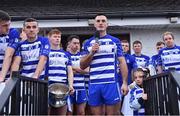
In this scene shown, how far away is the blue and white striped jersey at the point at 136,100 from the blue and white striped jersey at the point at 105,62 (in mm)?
988

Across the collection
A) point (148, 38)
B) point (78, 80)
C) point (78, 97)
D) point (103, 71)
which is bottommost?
point (78, 97)

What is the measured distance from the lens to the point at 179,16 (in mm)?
11688

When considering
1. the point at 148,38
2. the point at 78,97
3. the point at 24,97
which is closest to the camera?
the point at 24,97

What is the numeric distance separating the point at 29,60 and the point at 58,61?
1.17 meters

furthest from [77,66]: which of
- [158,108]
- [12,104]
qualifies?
[12,104]

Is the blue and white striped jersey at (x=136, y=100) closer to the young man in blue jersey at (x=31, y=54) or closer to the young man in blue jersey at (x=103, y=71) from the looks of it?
the young man in blue jersey at (x=103, y=71)

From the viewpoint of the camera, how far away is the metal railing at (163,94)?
4.85m

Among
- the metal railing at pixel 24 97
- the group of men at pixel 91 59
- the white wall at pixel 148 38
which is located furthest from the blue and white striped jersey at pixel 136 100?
the white wall at pixel 148 38

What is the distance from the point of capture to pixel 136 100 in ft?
22.5

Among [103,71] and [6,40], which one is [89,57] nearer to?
[103,71]

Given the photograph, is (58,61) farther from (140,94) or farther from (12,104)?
(12,104)

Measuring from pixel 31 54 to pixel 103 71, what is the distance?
3.81 ft

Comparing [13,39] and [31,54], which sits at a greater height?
[13,39]

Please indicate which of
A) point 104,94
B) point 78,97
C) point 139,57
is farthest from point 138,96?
point 139,57
